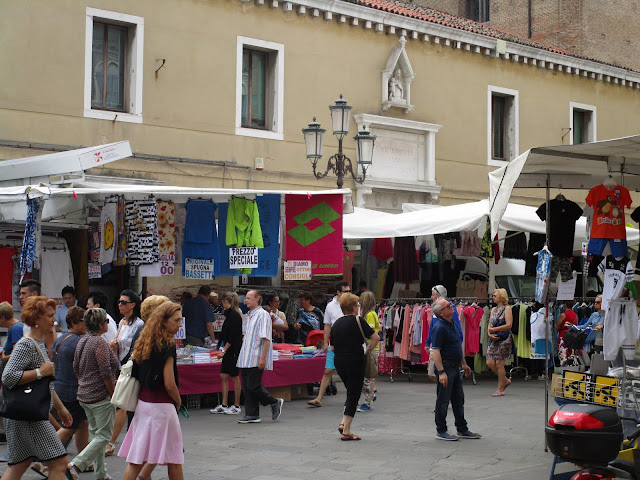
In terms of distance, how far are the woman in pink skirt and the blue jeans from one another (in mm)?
3897

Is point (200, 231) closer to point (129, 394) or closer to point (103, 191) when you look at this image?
point (103, 191)

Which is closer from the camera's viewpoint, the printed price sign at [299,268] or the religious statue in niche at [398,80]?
the printed price sign at [299,268]

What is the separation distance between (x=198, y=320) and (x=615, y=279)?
7.68 m

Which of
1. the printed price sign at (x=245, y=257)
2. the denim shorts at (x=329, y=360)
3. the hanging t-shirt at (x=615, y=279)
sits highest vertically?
the printed price sign at (x=245, y=257)

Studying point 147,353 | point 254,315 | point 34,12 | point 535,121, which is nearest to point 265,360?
point 254,315

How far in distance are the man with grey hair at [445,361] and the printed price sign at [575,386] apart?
2279mm

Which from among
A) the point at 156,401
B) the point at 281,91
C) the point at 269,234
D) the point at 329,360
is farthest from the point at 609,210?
the point at 281,91

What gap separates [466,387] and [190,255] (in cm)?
557

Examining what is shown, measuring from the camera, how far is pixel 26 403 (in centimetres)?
674

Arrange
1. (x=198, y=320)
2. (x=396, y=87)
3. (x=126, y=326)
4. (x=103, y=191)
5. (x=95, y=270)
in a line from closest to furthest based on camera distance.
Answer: (x=126, y=326) < (x=103, y=191) < (x=95, y=270) < (x=198, y=320) < (x=396, y=87)

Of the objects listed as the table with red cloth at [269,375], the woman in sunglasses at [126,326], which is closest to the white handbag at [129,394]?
the woman in sunglasses at [126,326]

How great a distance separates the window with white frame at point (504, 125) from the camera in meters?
23.7

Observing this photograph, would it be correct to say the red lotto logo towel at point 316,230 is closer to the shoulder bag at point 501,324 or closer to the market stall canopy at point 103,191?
the market stall canopy at point 103,191

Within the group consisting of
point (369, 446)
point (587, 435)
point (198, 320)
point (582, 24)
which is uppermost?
point (582, 24)
